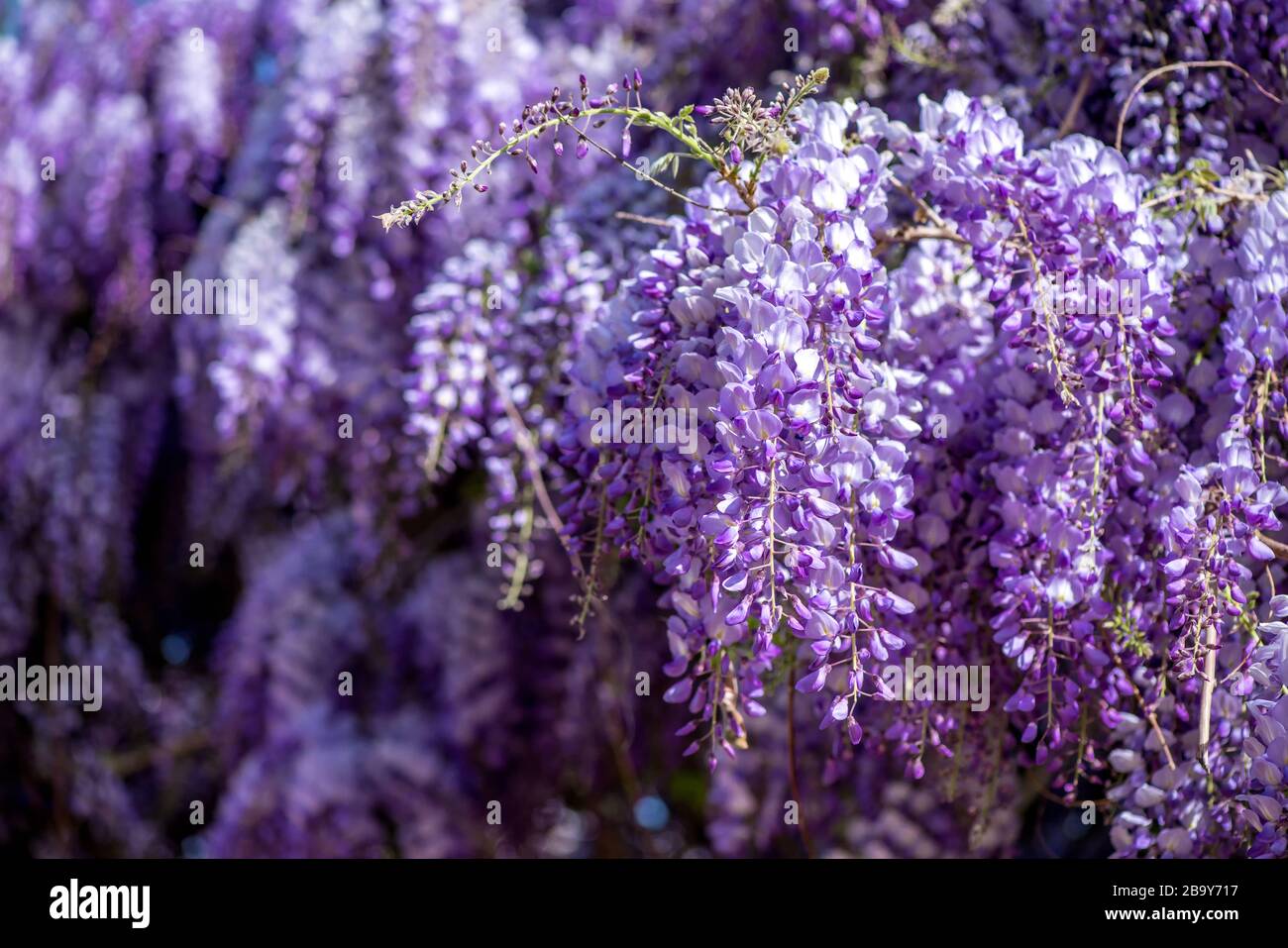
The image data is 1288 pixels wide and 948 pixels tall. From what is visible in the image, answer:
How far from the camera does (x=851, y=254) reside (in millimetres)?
1248

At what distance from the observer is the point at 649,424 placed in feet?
4.25

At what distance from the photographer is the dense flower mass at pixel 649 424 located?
1260 mm

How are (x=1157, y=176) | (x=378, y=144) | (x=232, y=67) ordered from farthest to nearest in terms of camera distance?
1. (x=232, y=67)
2. (x=378, y=144)
3. (x=1157, y=176)

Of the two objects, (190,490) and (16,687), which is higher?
(190,490)

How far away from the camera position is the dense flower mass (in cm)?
126

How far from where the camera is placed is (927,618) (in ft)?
4.68

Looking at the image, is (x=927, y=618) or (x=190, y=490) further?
(x=190, y=490)

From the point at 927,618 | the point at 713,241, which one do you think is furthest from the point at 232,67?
the point at 927,618

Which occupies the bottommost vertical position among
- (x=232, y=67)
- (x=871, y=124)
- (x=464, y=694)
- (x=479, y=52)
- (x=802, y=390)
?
(x=464, y=694)

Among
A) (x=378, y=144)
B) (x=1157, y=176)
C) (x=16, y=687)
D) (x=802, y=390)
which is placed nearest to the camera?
(x=802, y=390)
